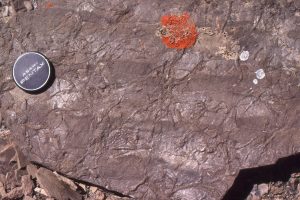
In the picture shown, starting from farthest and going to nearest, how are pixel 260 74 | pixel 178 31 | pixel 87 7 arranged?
1. pixel 87 7
2. pixel 178 31
3. pixel 260 74

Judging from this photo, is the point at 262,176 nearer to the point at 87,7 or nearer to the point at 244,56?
the point at 244,56

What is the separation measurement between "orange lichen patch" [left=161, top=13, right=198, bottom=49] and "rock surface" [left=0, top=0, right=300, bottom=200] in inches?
2.0

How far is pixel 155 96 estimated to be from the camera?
427cm

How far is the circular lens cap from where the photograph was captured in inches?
171

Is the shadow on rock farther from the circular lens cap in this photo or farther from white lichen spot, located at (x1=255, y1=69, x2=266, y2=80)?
the circular lens cap

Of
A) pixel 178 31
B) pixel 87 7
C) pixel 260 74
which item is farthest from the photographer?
pixel 87 7

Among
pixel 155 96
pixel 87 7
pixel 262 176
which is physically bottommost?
pixel 262 176

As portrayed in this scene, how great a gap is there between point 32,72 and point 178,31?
1.17 metres

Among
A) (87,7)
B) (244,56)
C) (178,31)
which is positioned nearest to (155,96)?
(178,31)

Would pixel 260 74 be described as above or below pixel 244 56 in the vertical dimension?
below

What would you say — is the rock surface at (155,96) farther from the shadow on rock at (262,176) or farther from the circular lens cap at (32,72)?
the shadow on rock at (262,176)

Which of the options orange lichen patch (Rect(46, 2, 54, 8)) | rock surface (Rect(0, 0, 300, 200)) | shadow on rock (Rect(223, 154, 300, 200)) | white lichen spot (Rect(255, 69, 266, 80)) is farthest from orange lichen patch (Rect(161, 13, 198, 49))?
shadow on rock (Rect(223, 154, 300, 200))

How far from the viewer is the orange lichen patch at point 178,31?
4.28 m

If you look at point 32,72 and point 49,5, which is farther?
point 49,5
